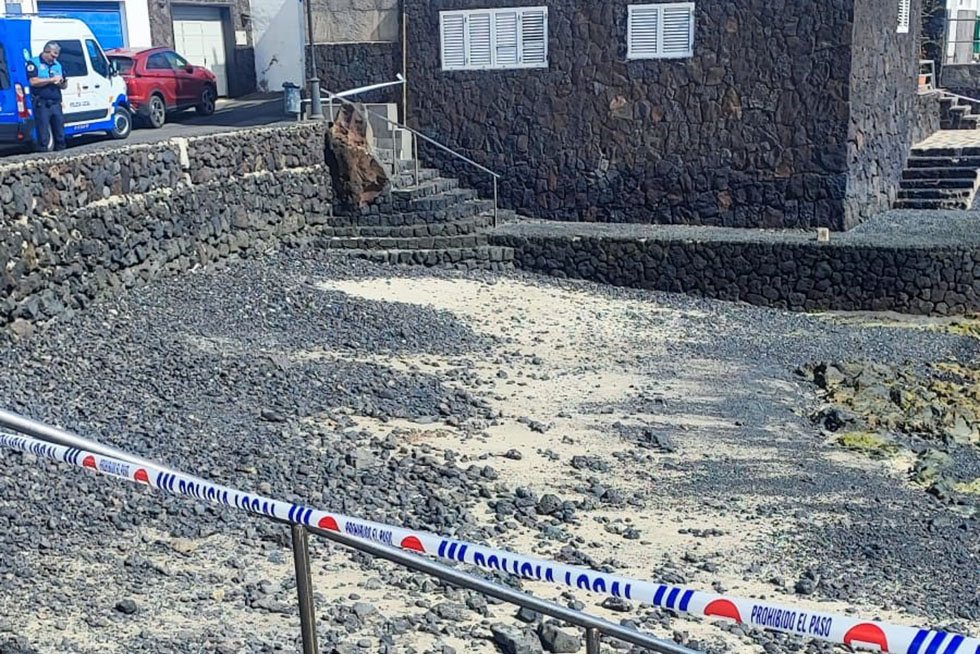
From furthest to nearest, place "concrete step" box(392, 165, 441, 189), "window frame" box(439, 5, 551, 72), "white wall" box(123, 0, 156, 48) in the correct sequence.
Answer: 1. "white wall" box(123, 0, 156, 48)
2. "window frame" box(439, 5, 551, 72)
3. "concrete step" box(392, 165, 441, 189)

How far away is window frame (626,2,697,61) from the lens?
1752 centimetres

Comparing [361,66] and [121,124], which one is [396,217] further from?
[121,124]

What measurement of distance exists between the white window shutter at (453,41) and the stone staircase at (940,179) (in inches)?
A: 315

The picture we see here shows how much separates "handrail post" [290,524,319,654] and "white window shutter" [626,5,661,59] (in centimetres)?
1518

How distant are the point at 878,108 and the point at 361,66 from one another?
8.71m

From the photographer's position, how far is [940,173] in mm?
20125

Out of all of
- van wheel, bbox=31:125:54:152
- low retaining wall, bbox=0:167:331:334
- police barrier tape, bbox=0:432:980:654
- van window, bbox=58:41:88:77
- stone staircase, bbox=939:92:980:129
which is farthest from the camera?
stone staircase, bbox=939:92:980:129

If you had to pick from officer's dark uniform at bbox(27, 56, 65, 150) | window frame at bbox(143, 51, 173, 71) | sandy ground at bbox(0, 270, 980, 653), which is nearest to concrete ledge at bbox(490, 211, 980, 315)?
sandy ground at bbox(0, 270, 980, 653)

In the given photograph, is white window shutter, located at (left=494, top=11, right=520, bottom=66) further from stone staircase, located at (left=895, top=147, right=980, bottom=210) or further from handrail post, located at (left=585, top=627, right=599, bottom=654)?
handrail post, located at (left=585, top=627, right=599, bottom=654)

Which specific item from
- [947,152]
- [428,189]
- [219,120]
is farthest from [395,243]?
[947,152]

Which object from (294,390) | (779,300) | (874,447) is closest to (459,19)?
(779,300)

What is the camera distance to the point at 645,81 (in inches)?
706

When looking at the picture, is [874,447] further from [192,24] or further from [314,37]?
[192,24]

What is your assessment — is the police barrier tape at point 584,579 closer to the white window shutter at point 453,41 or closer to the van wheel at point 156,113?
the white window shutter at point 453,41
